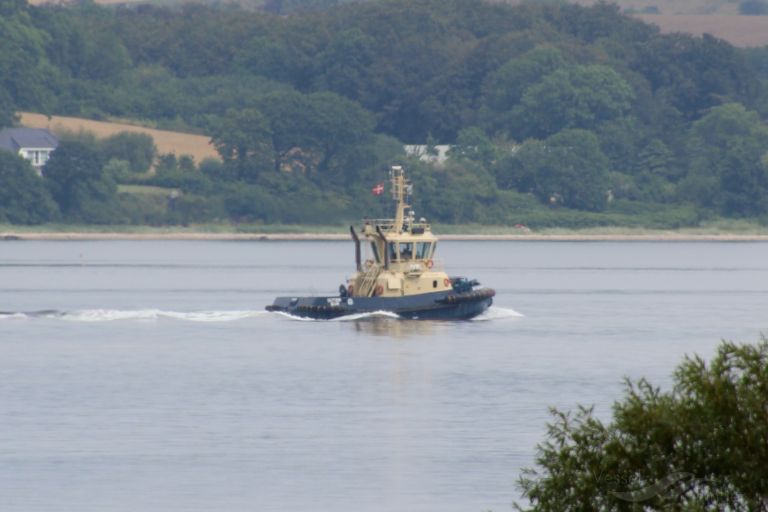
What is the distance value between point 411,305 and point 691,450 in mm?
58069

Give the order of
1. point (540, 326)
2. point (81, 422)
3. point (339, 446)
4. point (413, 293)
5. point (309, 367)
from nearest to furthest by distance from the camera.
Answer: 1. point (339, 446)
2. point (81, 422)
3. point (309, 367)
4. point (413, 293)
5. point (540, 326)

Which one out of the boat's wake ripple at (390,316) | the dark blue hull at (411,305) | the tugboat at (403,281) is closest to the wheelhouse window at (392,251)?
the tugboat at (403,281)

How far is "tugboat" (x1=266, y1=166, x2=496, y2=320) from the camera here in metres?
79.7

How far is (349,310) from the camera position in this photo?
272 feet

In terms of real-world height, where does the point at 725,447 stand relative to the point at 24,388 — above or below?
above

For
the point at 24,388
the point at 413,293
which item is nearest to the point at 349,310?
the point at 413,293

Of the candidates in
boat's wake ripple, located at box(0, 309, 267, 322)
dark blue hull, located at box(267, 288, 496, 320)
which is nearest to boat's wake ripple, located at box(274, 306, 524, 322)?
dark blue hull, located at box(267, 288, 496, 320)

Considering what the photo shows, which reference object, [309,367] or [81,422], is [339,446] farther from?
[309,367]

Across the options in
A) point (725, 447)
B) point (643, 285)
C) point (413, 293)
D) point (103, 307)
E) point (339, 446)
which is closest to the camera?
point (725, 447)

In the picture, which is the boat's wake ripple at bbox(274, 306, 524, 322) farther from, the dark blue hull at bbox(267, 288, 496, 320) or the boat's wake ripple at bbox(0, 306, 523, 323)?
the dark blue hull at bbox(267, 288, 496, 320)

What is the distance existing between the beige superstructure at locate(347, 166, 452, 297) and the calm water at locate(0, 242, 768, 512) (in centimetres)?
168

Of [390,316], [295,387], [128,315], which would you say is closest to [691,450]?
[295,387]

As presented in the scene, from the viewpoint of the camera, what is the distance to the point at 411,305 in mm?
81062

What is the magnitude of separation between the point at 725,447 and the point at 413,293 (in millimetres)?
58507
